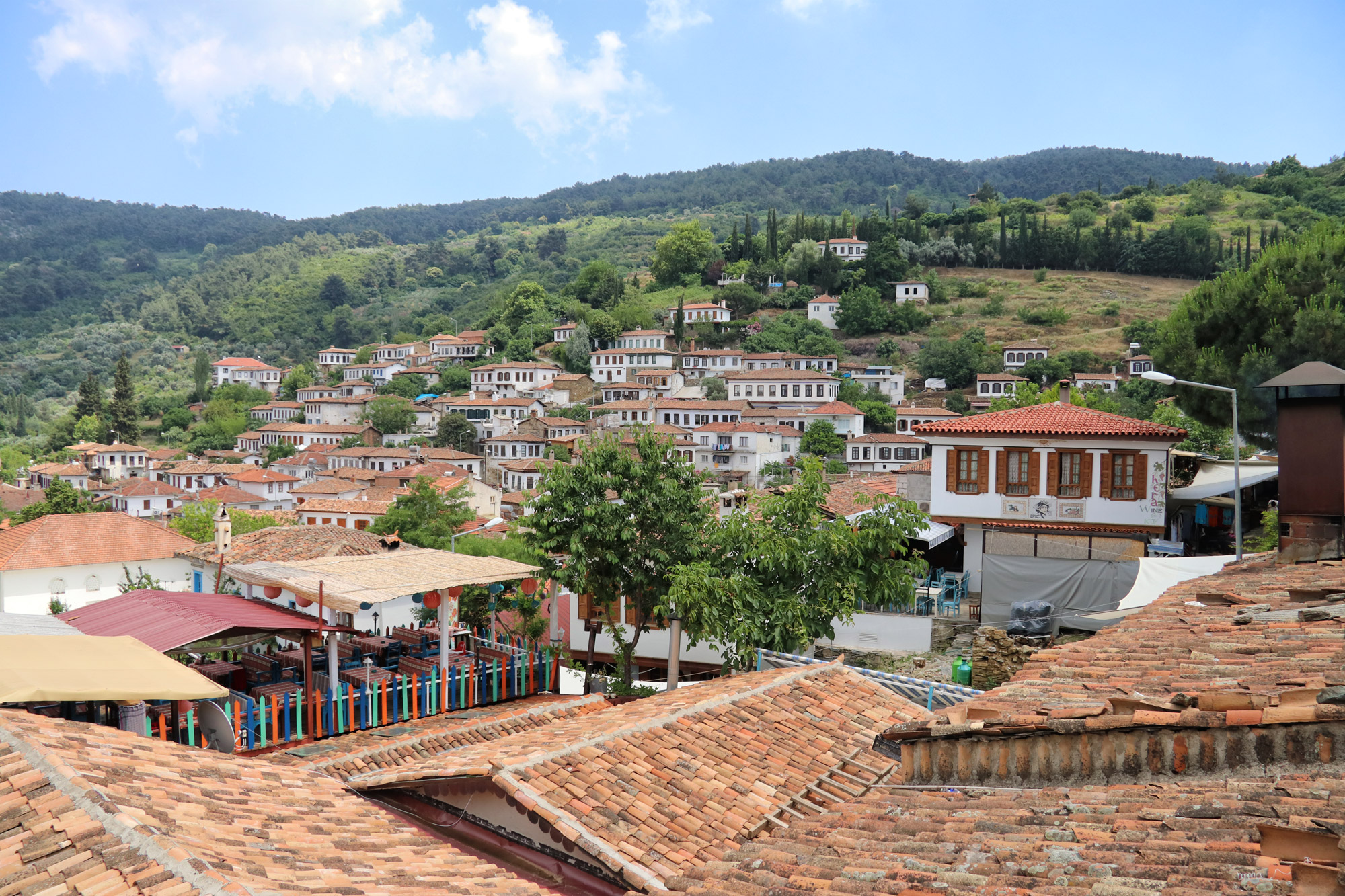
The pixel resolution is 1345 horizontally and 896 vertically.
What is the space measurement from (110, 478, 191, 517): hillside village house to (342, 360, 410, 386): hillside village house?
1492 inches

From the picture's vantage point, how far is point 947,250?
110500mm

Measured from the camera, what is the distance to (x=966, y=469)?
75.7 ft

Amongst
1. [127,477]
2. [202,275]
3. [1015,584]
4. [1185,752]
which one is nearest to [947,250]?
[127,477]

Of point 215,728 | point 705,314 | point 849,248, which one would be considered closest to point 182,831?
point 215,728

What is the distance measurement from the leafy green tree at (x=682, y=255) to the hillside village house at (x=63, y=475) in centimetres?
6838

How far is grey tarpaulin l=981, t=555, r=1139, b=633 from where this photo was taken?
18.6 m

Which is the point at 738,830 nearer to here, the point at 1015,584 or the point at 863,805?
the point at 863,805

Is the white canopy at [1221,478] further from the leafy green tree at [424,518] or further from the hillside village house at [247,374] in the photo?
the hillside village house at [247,374]

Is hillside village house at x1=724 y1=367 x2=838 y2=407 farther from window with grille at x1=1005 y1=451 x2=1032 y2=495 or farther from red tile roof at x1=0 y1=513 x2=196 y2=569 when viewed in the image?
window with grille at x1=1005 y1=451 x2=1032 y2=495

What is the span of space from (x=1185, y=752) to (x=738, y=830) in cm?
338

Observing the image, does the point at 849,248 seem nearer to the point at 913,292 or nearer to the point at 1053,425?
the point at 913,292

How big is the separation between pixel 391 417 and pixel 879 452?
44684 mm

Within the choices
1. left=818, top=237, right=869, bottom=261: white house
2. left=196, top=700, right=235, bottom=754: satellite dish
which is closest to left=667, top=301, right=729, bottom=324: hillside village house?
left=818, top=237, right=869, bottom=261: white house

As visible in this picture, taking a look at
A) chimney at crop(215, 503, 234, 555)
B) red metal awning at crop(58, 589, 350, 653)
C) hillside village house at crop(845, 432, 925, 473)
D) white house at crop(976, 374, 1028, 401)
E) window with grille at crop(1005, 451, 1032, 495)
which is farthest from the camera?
white house at crop(976, 374, 1028, 401)
